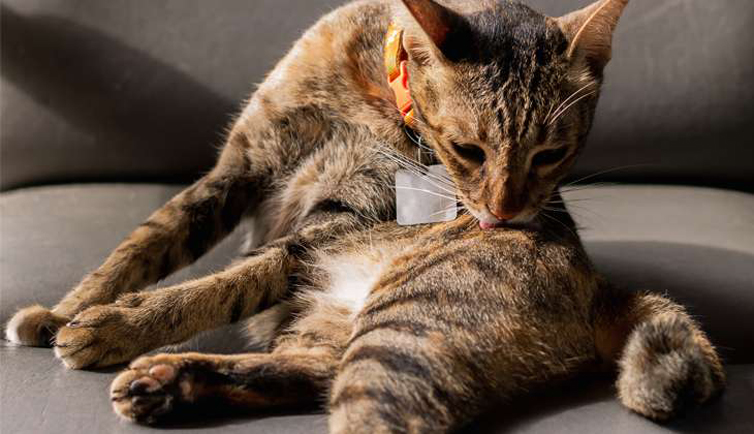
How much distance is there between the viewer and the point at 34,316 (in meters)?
1.20

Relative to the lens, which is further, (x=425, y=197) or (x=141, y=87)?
(x=141, y=87)

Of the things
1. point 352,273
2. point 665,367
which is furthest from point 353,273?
point 665,367

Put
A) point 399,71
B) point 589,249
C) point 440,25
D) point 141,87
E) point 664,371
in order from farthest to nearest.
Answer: point 141,87, point 589,249, point 399,71, point 440,25, point 664,371

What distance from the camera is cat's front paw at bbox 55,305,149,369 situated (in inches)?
43.4

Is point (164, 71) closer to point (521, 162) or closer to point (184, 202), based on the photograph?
point (184, 202)

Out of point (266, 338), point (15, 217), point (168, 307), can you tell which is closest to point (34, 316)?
point (168, 307)

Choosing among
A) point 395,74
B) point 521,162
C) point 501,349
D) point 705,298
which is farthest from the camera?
point 705,298

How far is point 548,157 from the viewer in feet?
3.76

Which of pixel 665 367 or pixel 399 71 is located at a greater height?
pixel 399 71

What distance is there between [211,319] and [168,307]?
68 mm

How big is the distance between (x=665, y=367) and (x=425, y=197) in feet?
1.51

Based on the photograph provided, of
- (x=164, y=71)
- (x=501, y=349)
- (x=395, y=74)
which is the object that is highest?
(x=395, y=74)

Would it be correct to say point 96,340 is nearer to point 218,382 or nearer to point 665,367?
point 218,382

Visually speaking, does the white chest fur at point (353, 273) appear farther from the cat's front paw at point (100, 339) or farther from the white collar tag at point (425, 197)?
the cat's front paw at point (100, 339)
